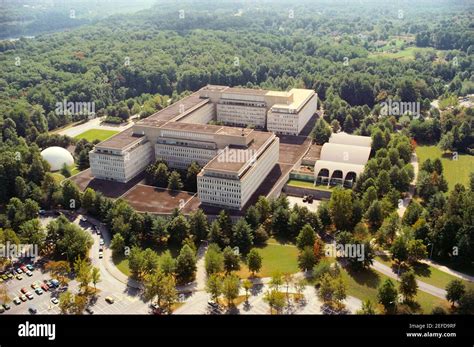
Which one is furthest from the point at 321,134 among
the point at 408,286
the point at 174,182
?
the point at 408,286

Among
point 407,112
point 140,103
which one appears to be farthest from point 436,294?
point 140,103

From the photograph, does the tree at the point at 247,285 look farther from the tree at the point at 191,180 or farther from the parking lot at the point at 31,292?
the tree at the point at 191,180

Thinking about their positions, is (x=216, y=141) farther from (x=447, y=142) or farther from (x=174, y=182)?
(x=447, y=142)

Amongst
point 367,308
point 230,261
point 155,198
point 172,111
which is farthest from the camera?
point 172,111

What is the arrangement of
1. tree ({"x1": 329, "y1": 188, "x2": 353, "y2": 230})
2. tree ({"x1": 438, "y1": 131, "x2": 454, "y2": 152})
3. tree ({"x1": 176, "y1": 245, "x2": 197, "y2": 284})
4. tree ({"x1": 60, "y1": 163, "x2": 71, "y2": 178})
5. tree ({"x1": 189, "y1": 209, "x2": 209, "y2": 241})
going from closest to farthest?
tree ({"x1": 176, "y1": 245, "x2": 197, "y2": 284}) → tree ({"x1": 189, "y1": 209, "x2": 209, "y2": 241}) → tree ({"x1": 329, "y1": 188, "x2": 353, "y2": 230}) → tree ({"x1": 60, "y1": 163, "x2": 71, "y2": 178}) → tree ({"x1": 438, "y1": 131, "x2": 454, "y2": 152})

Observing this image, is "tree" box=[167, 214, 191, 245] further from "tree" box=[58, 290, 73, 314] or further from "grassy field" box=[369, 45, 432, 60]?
"grassy field" box=[369, 45, 432, 60]

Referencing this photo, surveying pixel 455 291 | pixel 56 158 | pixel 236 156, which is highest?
pixel 236 156

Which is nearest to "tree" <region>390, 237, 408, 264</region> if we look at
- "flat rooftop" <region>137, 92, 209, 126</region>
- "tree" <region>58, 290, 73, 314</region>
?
"tree" <region>58, 290, 73, 314</region>

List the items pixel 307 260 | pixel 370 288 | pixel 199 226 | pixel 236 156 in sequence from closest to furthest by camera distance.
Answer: pixel 370 288 → pixel 307 260 → pixel 199 226 → pixel 236 156
